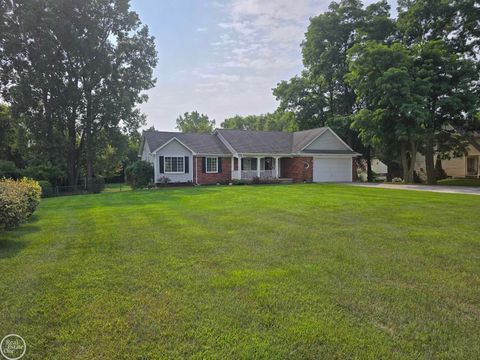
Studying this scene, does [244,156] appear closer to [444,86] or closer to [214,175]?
[214,175]

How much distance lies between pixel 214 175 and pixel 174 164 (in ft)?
10.8

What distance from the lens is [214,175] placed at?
2562cm

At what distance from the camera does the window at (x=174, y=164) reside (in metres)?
23.9

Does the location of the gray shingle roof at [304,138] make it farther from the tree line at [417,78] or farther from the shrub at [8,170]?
the shrub at [8,170]

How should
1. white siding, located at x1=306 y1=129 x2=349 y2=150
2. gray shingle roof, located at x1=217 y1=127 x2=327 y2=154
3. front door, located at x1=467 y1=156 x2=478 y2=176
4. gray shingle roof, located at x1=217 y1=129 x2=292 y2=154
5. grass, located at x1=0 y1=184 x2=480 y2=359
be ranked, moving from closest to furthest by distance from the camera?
1. grass, located at x1=0 y1=184 x2=480 y2=359
2. gray shingle roof, located at x1=217 y1=129 x2=292 y2=154
3. gray shingle roof, located at x1=217 y1=127 x2=327 y2=154
4. white siding, located at x1=306 y1=129 x2=349 y2=150
5. front door, located at x1=467 y1=156 x2=478 y2=176

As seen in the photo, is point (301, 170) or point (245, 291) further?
point (301, 170)

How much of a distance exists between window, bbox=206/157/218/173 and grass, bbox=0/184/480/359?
17.9 metres

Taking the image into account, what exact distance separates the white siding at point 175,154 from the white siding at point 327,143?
9914 mm

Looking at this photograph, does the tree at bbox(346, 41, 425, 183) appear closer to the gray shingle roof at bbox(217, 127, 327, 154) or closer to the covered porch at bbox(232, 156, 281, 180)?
the gray shingle roof at bbox(217, 127, 327, 154)

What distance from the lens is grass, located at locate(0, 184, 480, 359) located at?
2859mm

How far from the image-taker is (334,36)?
31734 millimetres

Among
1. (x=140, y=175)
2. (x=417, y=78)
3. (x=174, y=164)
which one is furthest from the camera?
(x=174, y=164)

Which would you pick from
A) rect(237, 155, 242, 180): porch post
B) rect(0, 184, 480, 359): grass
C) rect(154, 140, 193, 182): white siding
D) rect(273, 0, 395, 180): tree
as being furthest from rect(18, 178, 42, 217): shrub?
rect(273, 0, 395, 180): tree

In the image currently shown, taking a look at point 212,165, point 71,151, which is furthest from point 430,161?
point 71,151
